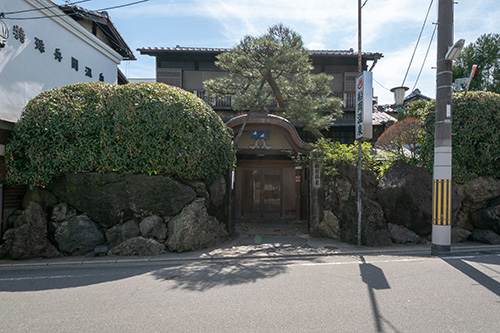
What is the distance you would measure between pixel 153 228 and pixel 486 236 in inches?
369

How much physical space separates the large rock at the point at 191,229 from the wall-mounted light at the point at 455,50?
7441mm

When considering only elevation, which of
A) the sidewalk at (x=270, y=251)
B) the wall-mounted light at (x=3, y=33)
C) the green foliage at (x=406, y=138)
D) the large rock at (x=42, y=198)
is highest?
the wall-mounted light at (x=3, y=33)

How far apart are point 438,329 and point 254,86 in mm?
9388

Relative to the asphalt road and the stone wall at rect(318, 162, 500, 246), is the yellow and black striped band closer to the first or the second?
the asphalt road

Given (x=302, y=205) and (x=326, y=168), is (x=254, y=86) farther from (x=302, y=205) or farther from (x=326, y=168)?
(x=302, y=205)

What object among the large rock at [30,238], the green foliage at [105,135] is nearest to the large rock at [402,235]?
the green foliage at [105,135]

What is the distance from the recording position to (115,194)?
8.33 metres

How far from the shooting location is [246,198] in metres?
14.9

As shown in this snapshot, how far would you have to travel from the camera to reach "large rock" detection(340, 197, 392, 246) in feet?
28.7

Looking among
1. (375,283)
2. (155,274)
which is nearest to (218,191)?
(155,274)

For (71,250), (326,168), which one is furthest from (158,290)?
(326,168)

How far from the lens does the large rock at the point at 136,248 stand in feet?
26.3

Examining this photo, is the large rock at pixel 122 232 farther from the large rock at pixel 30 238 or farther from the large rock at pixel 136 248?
the large rock at pixel 30 238

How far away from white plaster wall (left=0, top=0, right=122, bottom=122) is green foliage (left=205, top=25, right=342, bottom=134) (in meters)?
6.78
